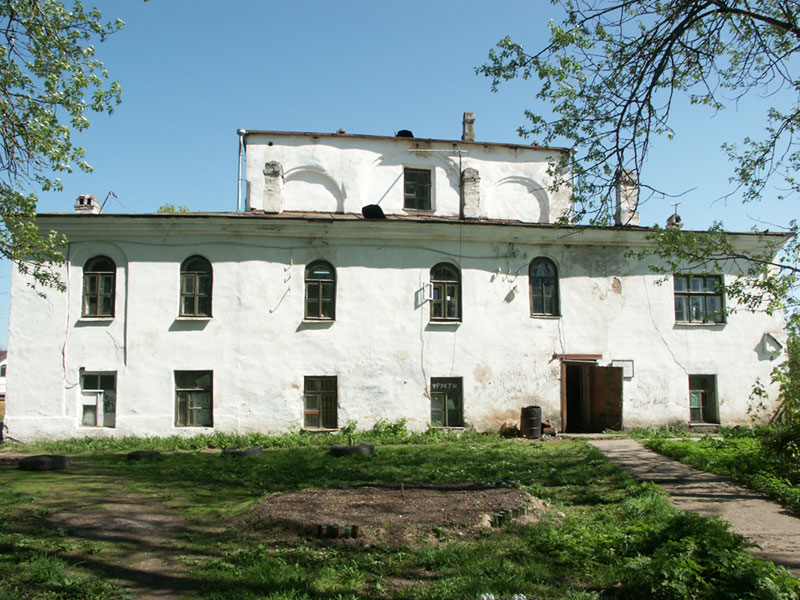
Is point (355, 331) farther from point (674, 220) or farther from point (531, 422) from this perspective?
point (674, 220)

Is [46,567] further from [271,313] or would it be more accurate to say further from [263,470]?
[271,313]

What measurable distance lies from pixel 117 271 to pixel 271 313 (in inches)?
161

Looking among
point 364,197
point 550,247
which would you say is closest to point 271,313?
point 364,197

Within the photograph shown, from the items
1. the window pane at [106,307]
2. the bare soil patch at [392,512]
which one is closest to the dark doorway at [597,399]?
the bare soil patch at [392,512]

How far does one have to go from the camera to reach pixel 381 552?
5.64 m

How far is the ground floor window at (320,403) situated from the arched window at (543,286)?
6.11 meters

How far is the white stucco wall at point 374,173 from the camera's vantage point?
1966 cm

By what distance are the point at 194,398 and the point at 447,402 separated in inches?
261

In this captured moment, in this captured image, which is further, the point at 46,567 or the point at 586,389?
the point at 586,389

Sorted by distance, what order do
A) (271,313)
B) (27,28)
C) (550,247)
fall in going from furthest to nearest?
1. (550,247)
2. (271,313)
3. (27,28)

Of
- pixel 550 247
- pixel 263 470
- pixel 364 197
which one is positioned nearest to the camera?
pixel 263 470

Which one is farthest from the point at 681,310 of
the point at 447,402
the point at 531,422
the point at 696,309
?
the point at 447,402

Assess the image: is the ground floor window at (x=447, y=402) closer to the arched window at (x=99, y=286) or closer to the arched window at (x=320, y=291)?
the arched window at (x=320, y=291)

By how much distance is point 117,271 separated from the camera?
14414mm
